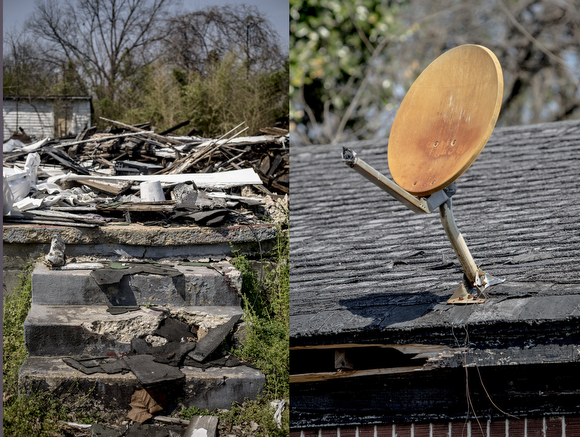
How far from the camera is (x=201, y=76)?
8.18 ft

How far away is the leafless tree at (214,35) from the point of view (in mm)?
2471

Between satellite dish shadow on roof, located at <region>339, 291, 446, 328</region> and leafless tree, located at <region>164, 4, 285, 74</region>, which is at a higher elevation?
leafless tree, located at <region>164, 4, 285, 74</region>

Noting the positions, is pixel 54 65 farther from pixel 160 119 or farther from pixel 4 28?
pixel 160 119

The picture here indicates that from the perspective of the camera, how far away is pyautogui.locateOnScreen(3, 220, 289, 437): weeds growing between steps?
2217 millimetres

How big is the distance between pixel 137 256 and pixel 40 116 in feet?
2.87

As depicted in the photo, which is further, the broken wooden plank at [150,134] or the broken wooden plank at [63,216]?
the broken wooden plank at [150,134]

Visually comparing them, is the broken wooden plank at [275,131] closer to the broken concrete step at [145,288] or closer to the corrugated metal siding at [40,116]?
the broken concrete step at [145,288]

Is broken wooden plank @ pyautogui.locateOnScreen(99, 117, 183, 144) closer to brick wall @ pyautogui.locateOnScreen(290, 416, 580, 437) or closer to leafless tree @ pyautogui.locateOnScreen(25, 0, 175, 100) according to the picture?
leafless tree @ pyautogui.locateOnScreen(25, 0, 175, 100)

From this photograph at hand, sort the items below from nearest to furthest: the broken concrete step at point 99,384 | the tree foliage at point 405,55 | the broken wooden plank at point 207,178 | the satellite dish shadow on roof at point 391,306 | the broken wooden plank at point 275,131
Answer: the satellite dish shadow on roof at point 391,306 → the broken concrete step at point 99,384 → the broken wooden plank at point 207,178 → the broken wooden plank at point 275,131 → the tree foliage at point 405,55

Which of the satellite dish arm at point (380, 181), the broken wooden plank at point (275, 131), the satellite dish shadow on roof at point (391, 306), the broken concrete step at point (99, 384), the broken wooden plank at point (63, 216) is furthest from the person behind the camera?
the broken wooden plank at point (275, 131)

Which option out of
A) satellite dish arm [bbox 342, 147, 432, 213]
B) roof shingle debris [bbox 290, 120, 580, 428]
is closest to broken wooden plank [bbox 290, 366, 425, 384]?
roof shingle debris [bbox 290, 120, 580, 428]

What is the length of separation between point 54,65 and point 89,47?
0.63 feet

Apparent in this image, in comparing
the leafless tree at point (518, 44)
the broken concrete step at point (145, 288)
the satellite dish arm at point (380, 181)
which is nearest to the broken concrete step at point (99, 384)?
the broken concrete step at point (145, 288)

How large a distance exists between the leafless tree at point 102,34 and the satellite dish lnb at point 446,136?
4.40 feet
